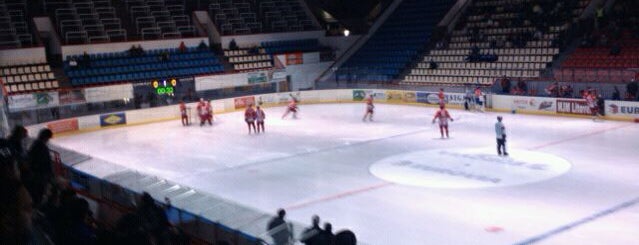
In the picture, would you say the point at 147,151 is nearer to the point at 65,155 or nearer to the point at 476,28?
the point at 65,155

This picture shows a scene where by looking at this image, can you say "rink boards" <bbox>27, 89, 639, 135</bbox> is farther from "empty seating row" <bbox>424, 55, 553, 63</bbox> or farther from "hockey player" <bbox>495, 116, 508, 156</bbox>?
"hockey player" <bbox>495, 116, 508, 156</bbox>

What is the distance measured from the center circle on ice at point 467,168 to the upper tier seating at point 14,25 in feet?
74.3

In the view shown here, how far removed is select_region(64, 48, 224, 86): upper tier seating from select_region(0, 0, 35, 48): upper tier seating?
2.45m

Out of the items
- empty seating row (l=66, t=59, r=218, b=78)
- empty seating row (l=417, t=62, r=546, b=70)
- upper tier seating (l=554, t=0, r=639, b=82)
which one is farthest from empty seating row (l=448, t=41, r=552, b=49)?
empty seating row (l=66, t=59, r=218, b=78)

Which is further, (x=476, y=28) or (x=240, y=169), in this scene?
(x=476, y=28)

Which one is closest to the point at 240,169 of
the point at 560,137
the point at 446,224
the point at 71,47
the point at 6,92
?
the point at 446,224

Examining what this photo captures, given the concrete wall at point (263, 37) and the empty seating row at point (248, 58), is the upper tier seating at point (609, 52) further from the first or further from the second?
the concrete wall at point (263, 37)

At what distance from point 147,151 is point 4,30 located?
16450 millimetres

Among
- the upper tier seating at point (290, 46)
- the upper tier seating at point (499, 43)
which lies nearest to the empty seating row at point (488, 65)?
the upper tier seating at point (499, 43)

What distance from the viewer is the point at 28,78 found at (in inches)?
1187

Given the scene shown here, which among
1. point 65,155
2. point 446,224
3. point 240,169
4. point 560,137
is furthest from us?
point 560,137

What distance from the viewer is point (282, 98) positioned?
34.5 metres

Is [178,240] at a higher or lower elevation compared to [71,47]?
lower

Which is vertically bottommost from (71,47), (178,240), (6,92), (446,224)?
(446,224)
